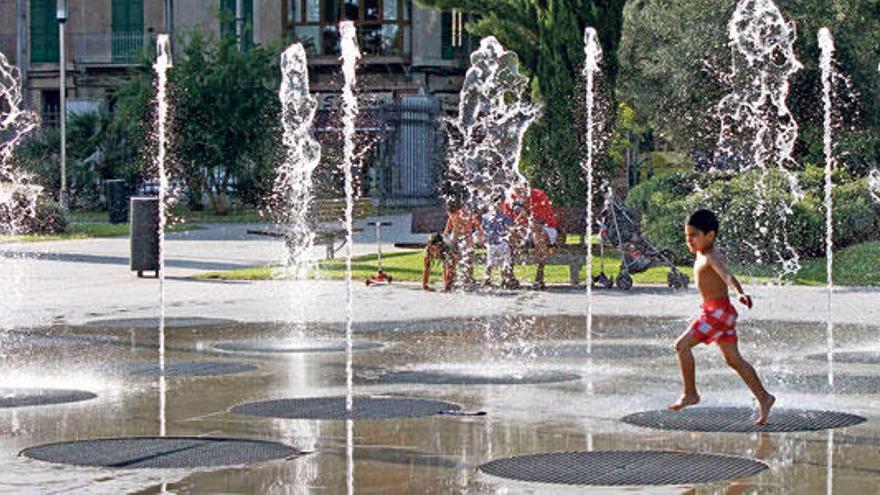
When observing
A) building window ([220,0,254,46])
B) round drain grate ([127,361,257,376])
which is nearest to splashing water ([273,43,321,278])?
building window ([220,0,254,46])

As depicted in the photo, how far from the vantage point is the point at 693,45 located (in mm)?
36469

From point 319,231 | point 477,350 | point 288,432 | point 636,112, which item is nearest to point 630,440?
point 288,432

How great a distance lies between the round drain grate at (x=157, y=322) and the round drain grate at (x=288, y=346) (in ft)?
6.36

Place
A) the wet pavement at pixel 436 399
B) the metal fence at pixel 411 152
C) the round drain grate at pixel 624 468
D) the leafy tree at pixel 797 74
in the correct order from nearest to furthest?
the round drain grate at pixel 624 468, the wet pavement at pixel 436 399, the leafy tree at pixel 797 74, the metal fence at pixel 411 152

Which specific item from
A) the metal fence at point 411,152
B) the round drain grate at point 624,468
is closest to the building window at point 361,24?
the metal fence at point 411,152

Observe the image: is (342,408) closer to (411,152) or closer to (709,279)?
(709,279)

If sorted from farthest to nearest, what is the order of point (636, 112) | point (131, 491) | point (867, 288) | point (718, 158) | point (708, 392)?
point (636, 112)
point (718, 158)
point (867, 288)
point (708, 392)
point (131, 491)

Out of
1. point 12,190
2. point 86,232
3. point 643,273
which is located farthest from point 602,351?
point 12,190

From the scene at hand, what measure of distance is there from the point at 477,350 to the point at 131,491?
679 centimetres

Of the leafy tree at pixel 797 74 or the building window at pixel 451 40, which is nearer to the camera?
the leafy tree at pixel 797 74

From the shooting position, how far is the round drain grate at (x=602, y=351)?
1455cm

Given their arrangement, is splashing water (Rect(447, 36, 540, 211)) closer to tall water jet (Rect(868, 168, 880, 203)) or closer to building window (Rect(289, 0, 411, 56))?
tall water jet (Rect(868, 168, 880, 203))

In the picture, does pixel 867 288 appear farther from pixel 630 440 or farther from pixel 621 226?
pixel 630 440

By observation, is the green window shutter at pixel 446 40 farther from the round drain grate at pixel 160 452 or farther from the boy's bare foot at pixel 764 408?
the round drain grate at pixel 160 452
